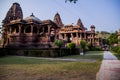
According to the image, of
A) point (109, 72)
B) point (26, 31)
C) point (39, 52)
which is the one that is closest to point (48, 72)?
point (109, 72)

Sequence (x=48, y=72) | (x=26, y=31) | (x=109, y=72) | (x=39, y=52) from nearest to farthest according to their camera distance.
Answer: (x=48, y=72), (x=109, y=72), (x=39, y=52), (x=26, y=31)

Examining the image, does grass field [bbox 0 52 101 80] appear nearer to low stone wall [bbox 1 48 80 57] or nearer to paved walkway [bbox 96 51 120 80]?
paved walkway [bbox 96 51 120 80]

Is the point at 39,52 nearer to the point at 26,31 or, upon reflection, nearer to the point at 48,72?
the point at 26,31

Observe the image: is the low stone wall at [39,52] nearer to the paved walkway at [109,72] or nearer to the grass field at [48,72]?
the paved walkway at [109,72]

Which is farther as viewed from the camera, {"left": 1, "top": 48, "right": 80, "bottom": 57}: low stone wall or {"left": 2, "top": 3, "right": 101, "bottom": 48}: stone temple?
{"left": 2, "top": 3, "right": 101, "bottom": 48}: stone temple

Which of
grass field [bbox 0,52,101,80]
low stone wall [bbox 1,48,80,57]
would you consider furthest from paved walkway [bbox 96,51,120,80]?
low stone wall [bbox 1,48,80,57]

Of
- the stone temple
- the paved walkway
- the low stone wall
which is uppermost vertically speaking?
the stone temple

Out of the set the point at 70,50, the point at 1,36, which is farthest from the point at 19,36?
the point at 70,50

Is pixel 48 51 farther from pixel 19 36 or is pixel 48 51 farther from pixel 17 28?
pixel 17 28

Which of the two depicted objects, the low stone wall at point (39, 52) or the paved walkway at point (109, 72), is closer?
the paved walkway at point (109, 72)

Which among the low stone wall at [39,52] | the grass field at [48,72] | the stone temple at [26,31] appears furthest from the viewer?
the stone temple at [26,31]

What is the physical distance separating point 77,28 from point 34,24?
22.1 meters

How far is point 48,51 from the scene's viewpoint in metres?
18.9

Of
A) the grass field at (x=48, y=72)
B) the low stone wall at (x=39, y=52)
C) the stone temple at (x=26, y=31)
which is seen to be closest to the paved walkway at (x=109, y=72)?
the grass field at (x=48, y=72)
